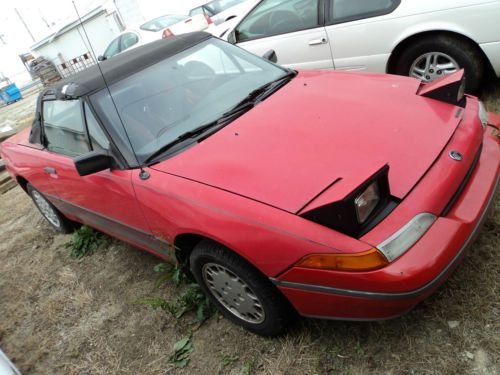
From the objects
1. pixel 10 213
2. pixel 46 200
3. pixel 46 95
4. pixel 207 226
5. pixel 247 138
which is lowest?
pixel 10 213

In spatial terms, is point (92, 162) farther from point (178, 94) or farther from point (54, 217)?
point (54, 217)

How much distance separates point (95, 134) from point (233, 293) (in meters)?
1.33

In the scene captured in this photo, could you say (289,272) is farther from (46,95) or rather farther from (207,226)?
(46,95)

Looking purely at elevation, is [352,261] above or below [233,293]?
above

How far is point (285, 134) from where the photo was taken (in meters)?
2.29

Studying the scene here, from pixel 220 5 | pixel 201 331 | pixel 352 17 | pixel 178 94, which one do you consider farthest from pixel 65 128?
pixel 220 5

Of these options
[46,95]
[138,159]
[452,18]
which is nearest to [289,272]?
[138,159]

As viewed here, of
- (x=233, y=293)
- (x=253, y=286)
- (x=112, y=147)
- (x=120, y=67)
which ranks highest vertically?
(x=120, y=67)

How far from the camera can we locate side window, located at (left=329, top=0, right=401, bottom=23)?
12.6ft

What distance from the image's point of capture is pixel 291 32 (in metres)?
4.44

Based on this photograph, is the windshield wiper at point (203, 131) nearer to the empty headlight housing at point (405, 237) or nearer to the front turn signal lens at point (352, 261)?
the front turn signal lens at point (352, 261)

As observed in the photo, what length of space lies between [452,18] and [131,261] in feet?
11.0

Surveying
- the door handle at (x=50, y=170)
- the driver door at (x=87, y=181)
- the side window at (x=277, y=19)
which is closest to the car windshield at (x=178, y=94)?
the driver door at (x=87, y=181)

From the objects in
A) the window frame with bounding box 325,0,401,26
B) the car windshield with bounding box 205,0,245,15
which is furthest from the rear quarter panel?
the car windshield with bounding box 205,0,245,15
